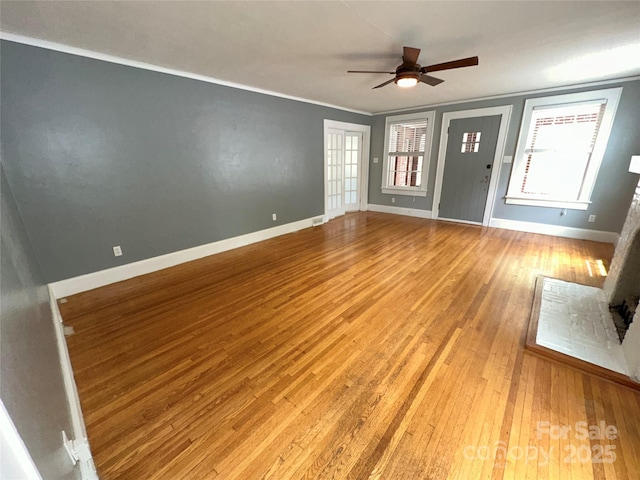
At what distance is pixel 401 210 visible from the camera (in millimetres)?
6285

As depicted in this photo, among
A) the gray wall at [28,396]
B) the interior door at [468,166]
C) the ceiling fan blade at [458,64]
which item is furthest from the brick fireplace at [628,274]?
the gray wall at [28,396]

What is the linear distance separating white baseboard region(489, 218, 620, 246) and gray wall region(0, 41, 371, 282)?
176 inches

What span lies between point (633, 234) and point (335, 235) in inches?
137

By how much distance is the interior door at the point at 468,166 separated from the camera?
15.9 feet

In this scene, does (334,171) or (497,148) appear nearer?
(497,148)

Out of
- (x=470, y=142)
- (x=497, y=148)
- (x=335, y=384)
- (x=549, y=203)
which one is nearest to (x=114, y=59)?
(x=335, y=384)

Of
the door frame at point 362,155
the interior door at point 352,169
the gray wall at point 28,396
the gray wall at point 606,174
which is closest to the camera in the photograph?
the gray wall at point 28,396

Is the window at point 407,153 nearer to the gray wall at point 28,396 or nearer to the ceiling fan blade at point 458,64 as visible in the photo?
the ceiling fan blade at point 458,64

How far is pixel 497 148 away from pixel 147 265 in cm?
601

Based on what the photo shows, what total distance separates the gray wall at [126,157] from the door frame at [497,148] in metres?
3.19

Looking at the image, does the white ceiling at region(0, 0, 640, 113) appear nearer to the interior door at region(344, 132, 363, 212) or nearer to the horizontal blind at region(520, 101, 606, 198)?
the horizontal blind at region(520, 101, 606, 198)

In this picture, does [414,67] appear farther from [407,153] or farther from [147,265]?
[147,265]

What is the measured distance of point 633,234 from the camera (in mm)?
2180

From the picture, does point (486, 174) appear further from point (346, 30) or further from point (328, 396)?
point (328, 396)
